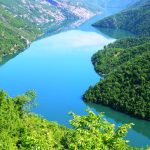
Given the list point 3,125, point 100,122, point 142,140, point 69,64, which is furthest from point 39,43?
point 100,122

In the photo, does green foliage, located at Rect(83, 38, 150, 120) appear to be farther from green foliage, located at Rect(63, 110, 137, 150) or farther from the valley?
green foliage, located at Rect(63, 110, 137, 150)

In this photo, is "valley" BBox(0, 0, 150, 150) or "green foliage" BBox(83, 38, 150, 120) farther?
"green foliage" BBox(83, 38, 150, 120)

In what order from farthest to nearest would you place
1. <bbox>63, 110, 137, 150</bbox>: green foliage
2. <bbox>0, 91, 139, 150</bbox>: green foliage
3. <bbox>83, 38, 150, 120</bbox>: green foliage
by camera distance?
<bbox>83, 38, 150, 120</bbox>: green foliage → <bbox>0, 91, 139, 150</bbox>: green foliage → <bbox>63, 110, 137, 150</bbox>: green foliage

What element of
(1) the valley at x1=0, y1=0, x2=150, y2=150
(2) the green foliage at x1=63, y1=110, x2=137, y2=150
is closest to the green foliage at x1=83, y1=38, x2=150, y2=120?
(1) the valley at x1=0, y1=0, x2=150, y2=150

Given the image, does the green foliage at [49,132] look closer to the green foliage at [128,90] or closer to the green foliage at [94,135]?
the green foliage at [94,135]

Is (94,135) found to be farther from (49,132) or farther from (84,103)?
(84,103)

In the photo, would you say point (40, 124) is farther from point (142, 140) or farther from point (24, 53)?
point (24, 53)

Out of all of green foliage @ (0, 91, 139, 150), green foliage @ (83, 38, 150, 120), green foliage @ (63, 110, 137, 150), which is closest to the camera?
green foliage @ (63, 110, 137, 150)

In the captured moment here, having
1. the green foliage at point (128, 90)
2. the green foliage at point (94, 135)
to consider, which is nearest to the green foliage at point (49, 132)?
the green foliage at point (94, 135)

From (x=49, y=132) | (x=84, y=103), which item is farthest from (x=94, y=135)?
(x=84, y=103)
